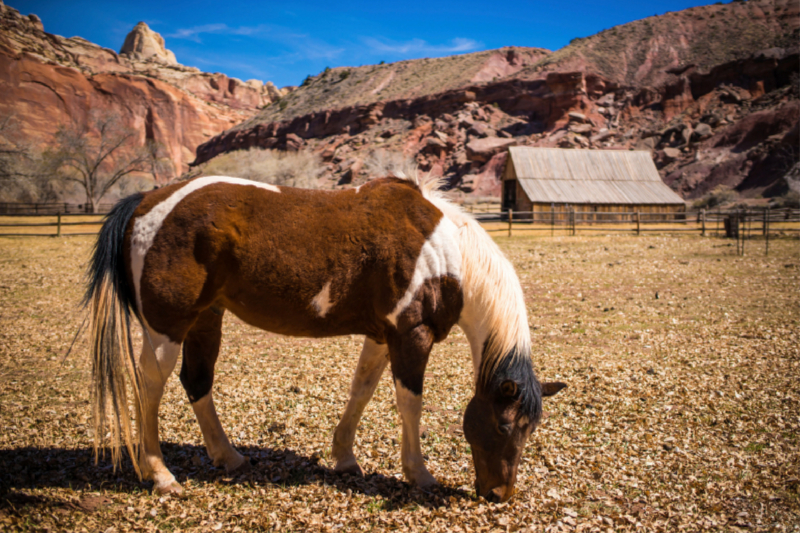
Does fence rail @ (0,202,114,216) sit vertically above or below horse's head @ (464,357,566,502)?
above

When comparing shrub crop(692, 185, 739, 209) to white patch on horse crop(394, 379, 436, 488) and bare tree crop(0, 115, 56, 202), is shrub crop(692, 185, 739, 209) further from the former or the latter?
bare tree crop(0, 115, 56, 202)

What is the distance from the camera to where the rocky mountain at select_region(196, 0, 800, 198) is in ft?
157

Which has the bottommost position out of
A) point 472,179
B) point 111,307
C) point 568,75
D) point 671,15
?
point 111,307

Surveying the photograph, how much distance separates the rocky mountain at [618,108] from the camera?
157 ft

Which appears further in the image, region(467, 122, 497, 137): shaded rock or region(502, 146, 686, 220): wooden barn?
region(467, 122, 497, 137): shaded rock

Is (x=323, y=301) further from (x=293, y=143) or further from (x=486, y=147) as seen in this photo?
(x=293, y=143)

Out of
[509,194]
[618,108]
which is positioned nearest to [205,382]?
[509,194]

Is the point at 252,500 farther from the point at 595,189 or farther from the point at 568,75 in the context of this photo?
the point at 568,75

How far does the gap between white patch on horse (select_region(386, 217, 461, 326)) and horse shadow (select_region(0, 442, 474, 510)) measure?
119cm

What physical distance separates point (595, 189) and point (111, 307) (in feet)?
114

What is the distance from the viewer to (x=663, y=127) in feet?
187

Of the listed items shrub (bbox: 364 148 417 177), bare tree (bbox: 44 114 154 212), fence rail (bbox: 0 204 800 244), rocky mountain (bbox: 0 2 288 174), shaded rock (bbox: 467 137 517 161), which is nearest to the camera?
fence rail (bbox: 0 204 800 244)

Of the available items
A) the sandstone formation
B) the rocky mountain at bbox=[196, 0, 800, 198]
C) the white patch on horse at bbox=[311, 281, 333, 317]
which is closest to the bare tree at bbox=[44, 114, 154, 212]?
the rocky mountain at bbox=[196, 0, 800, 198]

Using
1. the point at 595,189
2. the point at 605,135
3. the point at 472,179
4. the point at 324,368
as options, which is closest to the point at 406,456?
the point at 324,368
